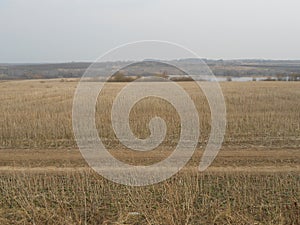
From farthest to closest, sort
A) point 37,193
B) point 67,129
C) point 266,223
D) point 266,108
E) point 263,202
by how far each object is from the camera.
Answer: point 266,108, point 67,129, point 37,193, point 263,202, point 266,223

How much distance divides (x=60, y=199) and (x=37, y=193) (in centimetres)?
75

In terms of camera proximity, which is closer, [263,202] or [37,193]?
[263,202]

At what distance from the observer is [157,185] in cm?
840

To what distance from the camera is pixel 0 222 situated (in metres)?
6.40

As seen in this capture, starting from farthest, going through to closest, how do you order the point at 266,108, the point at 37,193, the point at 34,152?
1. the point at 266,108
2. the point at 34,152
3. the point at 37,193

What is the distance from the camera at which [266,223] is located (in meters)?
6.23

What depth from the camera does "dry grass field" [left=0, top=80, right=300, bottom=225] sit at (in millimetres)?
6523

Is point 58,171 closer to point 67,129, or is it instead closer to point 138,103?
point 67,129

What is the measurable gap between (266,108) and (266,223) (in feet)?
57.0

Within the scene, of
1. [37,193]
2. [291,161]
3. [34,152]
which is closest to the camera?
[37,193]

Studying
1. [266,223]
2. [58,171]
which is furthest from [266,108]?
[266,223]

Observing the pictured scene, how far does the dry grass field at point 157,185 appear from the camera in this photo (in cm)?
652

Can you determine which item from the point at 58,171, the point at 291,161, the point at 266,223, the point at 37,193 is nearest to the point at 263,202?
the point at 266,223

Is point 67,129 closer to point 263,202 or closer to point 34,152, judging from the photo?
point 34,152
